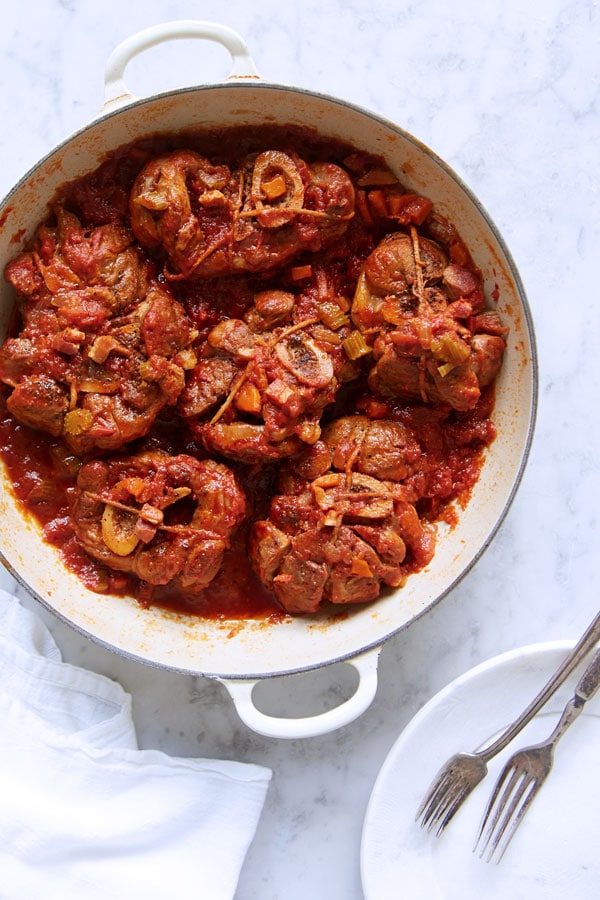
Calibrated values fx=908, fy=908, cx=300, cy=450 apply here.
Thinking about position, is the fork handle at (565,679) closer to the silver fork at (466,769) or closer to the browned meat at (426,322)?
the silver fork at (466,769)

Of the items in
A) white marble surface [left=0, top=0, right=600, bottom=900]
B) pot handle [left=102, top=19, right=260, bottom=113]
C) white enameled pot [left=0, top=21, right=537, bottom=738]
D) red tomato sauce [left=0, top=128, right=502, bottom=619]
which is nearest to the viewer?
pot handle [left=102, top=19, right=260, bottom=113]

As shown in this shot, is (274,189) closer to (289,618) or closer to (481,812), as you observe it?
(289,618)

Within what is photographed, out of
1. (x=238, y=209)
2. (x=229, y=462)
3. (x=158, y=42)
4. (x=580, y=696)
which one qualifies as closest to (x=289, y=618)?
(x=229, y=462)

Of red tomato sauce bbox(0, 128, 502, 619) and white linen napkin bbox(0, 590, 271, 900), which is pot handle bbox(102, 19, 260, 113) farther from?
white linen napkin bbox(0, 590, 271, 900)

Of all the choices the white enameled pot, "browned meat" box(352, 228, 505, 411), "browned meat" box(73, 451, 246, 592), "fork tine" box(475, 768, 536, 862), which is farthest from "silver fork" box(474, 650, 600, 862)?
"browned meat" box(73, 451, 246, 592)

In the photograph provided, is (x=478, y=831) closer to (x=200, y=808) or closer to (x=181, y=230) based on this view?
(x=200, y=808)

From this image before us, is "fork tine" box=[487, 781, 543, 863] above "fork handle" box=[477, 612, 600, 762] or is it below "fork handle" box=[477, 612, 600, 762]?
below

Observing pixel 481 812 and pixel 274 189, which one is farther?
pixel 481 812
